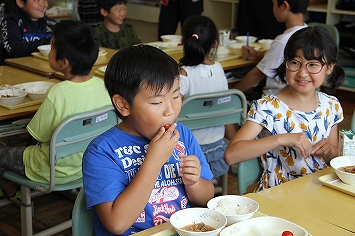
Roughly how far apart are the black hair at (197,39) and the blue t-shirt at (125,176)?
1.26 meters

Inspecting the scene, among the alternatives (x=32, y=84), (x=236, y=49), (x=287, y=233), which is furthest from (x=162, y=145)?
(x=236, y=49)

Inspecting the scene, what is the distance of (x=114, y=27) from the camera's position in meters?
4.11

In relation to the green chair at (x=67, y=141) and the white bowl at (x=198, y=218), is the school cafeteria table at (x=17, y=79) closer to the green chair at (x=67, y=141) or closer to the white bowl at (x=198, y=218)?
the green chair at (x=67, y=141)

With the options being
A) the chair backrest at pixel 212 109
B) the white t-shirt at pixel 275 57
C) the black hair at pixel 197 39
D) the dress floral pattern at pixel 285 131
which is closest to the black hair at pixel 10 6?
the black hair at pixel 197 39

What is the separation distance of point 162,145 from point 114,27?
115 inches

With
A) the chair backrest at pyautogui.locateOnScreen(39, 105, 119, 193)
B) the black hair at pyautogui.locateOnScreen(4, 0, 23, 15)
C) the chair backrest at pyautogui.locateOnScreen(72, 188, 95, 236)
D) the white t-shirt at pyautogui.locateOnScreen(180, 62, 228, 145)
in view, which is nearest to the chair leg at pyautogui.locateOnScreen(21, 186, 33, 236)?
the chair backrest at pyautogui.locateOnScreen(39, 105, 119, 193)

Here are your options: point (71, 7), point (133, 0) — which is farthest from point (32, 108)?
point (133, 0)

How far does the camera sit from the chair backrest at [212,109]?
8.04 ft

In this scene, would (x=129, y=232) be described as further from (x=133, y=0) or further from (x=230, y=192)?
(x=133, y=0)

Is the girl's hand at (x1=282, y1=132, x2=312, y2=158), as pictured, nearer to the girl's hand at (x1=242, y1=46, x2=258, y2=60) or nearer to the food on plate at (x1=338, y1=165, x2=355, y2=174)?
the food on plate at (x1=338, y1=165, x2=355, y2=174)

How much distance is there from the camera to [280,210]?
135 cm

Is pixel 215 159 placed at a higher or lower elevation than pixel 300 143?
lower

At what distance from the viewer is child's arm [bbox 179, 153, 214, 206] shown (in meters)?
1.36

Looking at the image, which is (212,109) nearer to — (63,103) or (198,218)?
(63,103)
